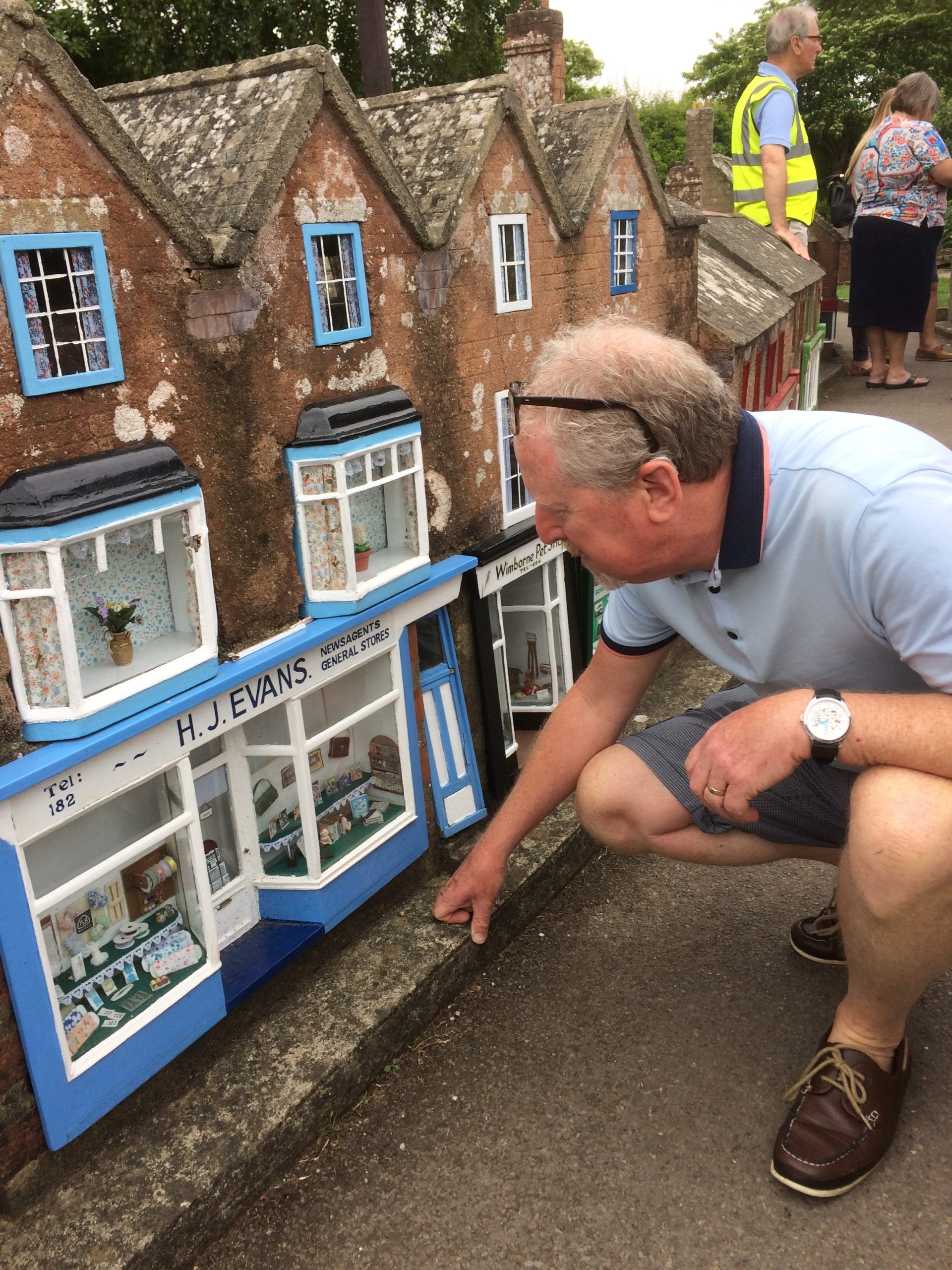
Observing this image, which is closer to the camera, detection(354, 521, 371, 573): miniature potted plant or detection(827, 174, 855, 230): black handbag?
detection(354, 521, 371, 573): miniature potted plant

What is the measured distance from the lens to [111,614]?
387 cm

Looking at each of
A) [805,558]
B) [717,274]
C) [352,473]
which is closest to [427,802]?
[352,473]

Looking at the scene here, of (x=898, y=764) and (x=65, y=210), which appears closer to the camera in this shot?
(x=898, y=764)

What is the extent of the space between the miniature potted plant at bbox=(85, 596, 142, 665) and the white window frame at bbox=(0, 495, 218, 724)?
10cm

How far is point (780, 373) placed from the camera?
1094cm

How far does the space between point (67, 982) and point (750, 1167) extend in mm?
2486

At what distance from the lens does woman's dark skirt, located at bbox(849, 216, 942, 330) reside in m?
10.7

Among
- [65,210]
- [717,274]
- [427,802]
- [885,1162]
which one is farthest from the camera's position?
[717,274]

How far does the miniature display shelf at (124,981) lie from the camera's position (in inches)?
156

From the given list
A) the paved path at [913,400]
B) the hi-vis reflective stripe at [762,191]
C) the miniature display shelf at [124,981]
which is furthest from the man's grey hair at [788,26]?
the miniature display shelf at [124,981]

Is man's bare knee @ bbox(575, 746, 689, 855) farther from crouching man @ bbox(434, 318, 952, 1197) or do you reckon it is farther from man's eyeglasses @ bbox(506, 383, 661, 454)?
man's eyeglasses @ bbox(506, 383, 661, 454)

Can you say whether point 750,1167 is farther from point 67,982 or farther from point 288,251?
point 288,251

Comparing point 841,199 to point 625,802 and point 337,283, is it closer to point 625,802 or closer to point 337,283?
point 337,283

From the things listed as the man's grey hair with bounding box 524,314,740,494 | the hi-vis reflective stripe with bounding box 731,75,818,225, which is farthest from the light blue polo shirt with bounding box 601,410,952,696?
the hi-vis reflective stripe with bounding box 731,75,818,225
